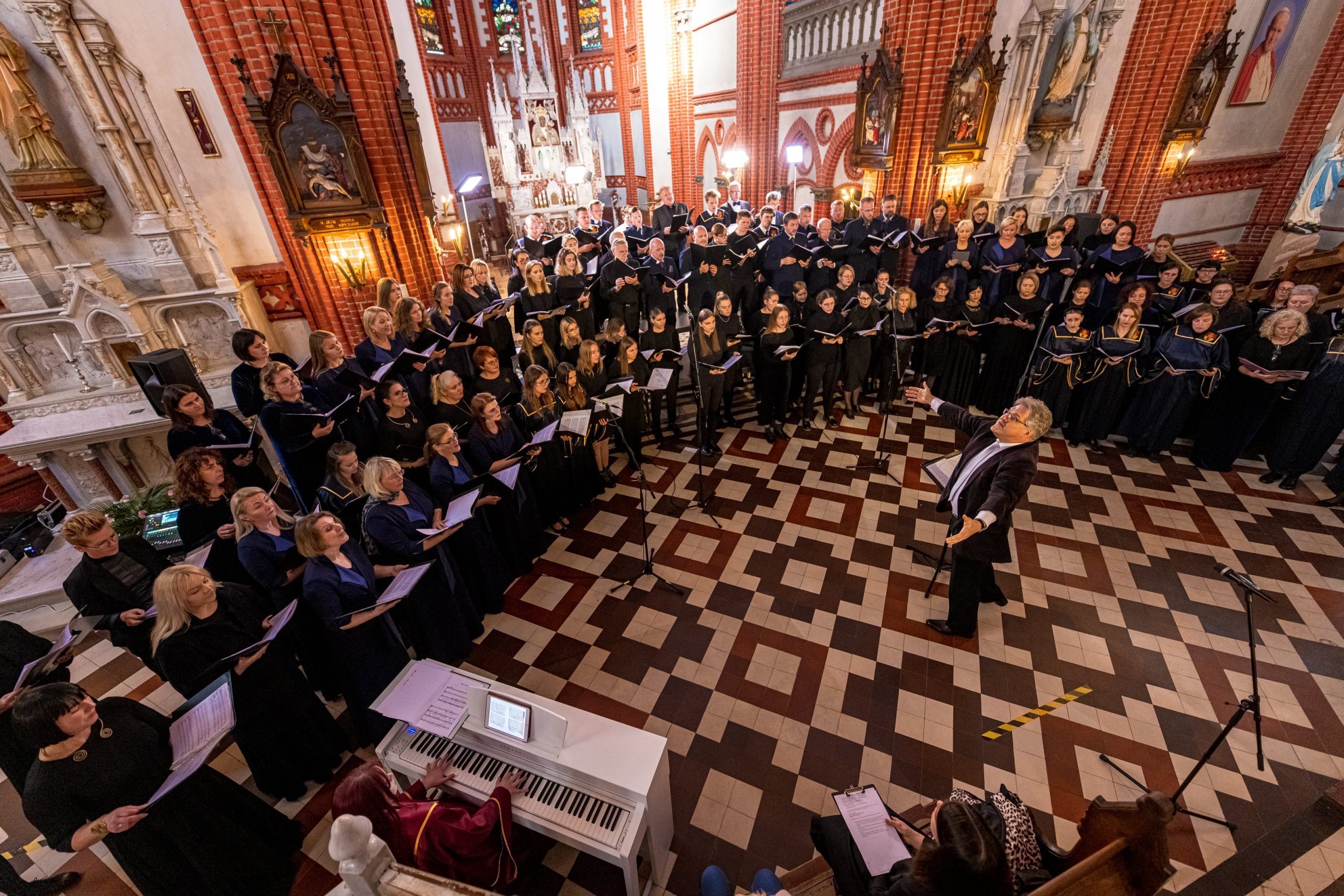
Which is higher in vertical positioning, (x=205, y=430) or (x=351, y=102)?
(x=351, y=102)

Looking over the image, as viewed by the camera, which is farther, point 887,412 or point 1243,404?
point 887,412

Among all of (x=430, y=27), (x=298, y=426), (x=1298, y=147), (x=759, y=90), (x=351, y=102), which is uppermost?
(x=430, y=27)

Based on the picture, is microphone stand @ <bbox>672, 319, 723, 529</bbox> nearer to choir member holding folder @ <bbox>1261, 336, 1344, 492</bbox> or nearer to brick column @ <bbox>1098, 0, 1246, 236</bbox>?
choir member holding folder @ <bbox>1261, 336, 1344, 492</bbox>

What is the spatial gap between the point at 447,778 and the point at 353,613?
1.14m

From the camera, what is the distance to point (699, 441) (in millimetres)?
7207

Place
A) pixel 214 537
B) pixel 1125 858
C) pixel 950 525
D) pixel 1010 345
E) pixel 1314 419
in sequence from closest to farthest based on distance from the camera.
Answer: pixel 1125 858
pixel 214 537
pixel 950 525
pixel 1314 419
pixel 1010 345

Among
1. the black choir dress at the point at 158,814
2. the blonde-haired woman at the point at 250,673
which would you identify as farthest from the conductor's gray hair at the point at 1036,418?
the black choir dress at the point at 158,814

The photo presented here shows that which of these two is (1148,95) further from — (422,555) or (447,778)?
(447,778)

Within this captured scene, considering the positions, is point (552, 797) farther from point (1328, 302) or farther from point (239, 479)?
point (1328, 302)

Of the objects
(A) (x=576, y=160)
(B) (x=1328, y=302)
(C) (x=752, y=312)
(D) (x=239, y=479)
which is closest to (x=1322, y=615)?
(C) (x=752, y=312)

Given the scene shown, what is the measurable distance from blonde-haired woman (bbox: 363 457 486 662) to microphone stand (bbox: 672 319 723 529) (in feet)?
8.94

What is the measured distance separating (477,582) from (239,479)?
2493 millimetres

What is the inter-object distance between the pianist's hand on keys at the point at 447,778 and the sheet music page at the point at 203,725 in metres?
0.96

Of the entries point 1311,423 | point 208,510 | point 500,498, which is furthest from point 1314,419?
point 208,510
